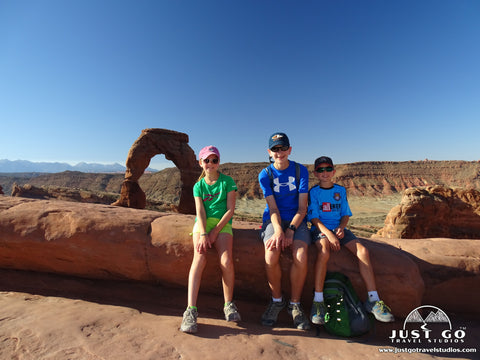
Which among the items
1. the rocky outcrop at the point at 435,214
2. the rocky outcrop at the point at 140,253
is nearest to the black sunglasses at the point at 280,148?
the rocky outcrop at the point at 140,253

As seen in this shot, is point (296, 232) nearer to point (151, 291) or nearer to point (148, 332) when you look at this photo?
point (148, 332)

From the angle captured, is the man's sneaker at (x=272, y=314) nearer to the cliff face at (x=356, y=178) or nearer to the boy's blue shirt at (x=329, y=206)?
the boy's blue shirt at (x=329, y=206)

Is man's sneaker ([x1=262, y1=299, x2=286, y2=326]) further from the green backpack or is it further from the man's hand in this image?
the man's hand

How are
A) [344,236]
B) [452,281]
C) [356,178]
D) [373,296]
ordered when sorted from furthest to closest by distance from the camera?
[356,178]
[452,281]
[344,236]
[373,296]

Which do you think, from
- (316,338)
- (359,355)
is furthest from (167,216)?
(359,355)

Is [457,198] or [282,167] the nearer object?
[282,167]

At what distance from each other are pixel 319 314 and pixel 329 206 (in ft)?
3.88

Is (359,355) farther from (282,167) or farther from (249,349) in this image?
(282,167)

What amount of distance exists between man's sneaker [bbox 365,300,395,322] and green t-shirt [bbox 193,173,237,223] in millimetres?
1714

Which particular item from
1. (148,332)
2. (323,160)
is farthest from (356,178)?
(148,332)

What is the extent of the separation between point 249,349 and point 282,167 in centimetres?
189

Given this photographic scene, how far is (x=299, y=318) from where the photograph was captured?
2371 millimetres

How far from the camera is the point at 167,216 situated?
3.64 metres

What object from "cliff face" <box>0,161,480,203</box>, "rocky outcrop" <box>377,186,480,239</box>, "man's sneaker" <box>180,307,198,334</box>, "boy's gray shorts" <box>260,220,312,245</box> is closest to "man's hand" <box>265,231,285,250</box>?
"boy's gray shorts" <box>260,220,312,245</box>
